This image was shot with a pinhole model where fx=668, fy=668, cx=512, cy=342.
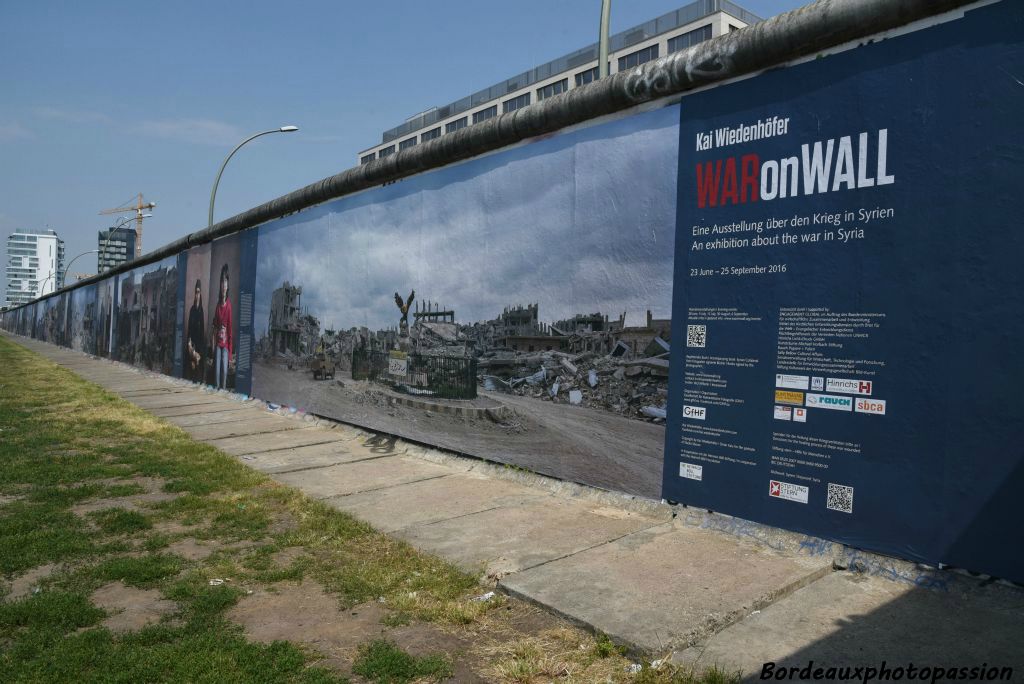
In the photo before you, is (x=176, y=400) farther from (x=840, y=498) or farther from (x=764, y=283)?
(x=840, y=498)

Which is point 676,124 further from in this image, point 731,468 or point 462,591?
point 462,591

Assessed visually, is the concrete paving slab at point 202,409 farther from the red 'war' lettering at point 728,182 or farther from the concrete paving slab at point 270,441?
the red 'war' lettering at point 728,182

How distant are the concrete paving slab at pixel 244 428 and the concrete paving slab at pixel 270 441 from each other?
0.28 m

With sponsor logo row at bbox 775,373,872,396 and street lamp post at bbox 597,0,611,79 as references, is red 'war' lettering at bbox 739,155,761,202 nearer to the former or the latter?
sponsor logo row at bbox 775,373,872,396

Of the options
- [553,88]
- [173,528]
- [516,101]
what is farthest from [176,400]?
[516,101]

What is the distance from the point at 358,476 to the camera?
22.6ft

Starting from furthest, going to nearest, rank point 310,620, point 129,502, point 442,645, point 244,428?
point 244,428
point 129,502
point 310,620
point 442,645

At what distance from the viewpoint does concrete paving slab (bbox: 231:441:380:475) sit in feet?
23.8

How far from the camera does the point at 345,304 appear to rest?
9.83 m

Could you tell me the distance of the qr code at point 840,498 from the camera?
4141mm

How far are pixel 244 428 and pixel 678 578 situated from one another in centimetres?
772

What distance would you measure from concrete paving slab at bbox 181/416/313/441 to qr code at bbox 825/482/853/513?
7.59m

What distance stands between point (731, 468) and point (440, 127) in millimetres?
78537

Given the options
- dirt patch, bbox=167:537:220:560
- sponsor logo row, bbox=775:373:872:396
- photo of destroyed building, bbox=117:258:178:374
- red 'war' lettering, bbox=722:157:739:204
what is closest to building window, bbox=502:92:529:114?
photo of destroyed building, bbox=117:258:178:374
